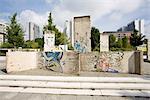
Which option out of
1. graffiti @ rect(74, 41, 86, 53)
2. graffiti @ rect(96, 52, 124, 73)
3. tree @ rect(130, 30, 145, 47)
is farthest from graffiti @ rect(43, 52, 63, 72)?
tree @ rect(130, 30, 145, 47)

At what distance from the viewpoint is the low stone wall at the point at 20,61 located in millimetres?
16656

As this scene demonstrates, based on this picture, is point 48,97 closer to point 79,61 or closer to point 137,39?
point 79,61

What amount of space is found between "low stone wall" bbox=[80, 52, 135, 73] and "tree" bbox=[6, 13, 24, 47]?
2673cm

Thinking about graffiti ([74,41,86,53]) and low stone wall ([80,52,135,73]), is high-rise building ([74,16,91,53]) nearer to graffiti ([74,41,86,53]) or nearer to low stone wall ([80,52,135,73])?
graffiti ([74,41,86,53])

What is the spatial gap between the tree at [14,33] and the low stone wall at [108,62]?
26.7 meters

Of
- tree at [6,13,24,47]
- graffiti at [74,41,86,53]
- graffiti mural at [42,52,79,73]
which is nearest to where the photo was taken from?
graffiti mural at [42,52,79,73]

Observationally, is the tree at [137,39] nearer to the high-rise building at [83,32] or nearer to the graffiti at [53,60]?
the high-rise building at [83,32]

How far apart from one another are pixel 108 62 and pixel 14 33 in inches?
1126

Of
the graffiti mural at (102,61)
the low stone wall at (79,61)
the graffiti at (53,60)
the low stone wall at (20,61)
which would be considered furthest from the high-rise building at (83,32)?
the low stone wall at (20,61)

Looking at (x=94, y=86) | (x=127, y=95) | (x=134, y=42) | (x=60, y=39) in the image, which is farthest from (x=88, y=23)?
(x=134, y=42)

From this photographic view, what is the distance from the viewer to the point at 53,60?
1814 centimetres

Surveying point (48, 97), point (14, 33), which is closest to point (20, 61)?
point (48, 97)

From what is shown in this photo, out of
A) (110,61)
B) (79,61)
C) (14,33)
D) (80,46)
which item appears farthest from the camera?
(14,33)

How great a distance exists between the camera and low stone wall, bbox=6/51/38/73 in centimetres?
1666
